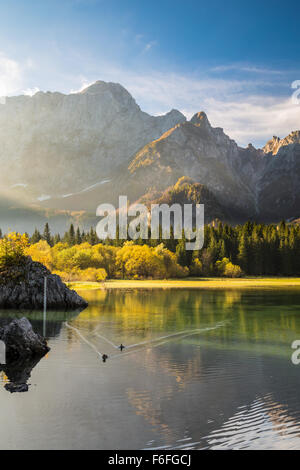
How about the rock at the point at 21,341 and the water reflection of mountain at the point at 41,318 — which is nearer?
the rock at the point at 21,341

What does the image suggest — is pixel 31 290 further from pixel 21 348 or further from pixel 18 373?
pixel 18 373

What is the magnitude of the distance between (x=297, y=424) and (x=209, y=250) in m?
152

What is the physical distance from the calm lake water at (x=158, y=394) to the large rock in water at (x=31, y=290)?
65.7 ft

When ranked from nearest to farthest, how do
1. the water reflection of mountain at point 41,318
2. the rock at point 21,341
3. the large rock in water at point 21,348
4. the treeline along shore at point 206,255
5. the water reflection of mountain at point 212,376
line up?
the water reflection of mountain at point 212,376 → the large rock in water at point 21,348 → the rock at point 21,341 → the water reflection of mountain at point 41,318 → the treeline along shore at point 206,255

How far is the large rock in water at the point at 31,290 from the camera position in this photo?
55250mm

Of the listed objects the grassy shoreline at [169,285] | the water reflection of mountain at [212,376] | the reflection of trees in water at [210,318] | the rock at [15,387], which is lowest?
the grassy shoreline at [169,285]

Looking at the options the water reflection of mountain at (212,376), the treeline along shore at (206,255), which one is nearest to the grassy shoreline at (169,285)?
the treeline along shore at (206,255)

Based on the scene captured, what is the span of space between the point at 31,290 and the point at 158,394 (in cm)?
4005

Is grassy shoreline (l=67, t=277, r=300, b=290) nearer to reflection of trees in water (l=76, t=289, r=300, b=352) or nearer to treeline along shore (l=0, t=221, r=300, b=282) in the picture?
treeline along shore (l=0, t=221, r=300, b=282)

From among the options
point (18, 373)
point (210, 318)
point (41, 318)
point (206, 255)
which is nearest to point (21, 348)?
point (18, 373)

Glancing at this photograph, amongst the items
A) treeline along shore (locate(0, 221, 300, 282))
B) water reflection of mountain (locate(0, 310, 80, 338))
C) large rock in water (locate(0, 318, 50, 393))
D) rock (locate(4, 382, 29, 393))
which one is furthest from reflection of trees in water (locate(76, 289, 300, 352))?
treeline along shore (locate(0, 221, 300, 282))

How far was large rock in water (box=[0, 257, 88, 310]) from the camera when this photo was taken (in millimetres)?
55250

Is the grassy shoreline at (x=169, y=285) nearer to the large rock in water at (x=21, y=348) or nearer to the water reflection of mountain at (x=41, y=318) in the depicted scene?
the water reflection of mountain at (x=41, y=318)

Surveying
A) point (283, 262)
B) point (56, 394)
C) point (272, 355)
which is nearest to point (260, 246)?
point (283, 262)
